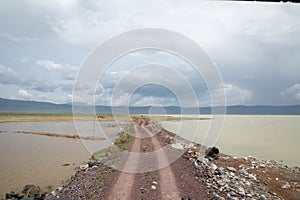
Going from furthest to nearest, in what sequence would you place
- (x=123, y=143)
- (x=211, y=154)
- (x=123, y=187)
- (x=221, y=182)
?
(x=123, y=143)
(x=211, y=154)
(x=221, y=182)
(x=123, y=187)

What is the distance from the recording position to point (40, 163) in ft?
45.2

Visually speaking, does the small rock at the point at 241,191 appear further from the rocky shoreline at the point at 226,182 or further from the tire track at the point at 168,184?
the tire track at the point at 168,184

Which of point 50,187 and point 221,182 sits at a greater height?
point 221,182

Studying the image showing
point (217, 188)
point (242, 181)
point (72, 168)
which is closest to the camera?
point (217, 188)

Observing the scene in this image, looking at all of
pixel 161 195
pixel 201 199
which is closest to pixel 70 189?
pixel 161 195

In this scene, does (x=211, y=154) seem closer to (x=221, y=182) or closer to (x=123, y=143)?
(x=221, y=182)

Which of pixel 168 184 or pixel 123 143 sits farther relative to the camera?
pixel 123 143

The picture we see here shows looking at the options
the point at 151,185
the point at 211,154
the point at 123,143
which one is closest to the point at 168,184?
the point at 151,185

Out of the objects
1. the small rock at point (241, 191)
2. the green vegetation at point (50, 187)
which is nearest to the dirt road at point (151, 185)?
the small rock at point (241, 191)

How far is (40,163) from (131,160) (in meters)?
5.29

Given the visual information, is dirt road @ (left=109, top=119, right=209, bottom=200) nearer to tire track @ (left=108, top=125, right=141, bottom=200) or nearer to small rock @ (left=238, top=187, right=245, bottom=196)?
tire track @ (left=108, top=125, right=141, bottom=200)

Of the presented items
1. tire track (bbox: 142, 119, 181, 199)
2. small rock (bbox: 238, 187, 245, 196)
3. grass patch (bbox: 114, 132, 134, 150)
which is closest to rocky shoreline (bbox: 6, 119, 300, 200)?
small rock (bbox: 238, 187, 245, 196)

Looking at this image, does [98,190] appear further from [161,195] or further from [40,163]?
[40,163]

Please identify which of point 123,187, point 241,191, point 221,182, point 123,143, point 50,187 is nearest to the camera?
point 123,187
